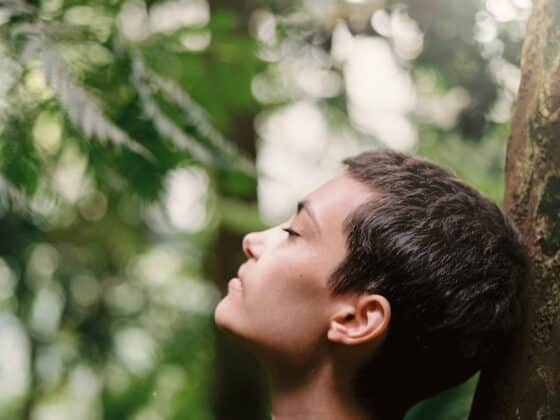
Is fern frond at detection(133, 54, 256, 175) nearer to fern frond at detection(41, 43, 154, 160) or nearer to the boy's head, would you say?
fern frond at detection(41, 43, 154, 160)

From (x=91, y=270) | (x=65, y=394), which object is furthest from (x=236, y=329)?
(x=65, y=394)

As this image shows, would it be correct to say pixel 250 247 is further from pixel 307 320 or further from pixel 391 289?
pixel 391 289

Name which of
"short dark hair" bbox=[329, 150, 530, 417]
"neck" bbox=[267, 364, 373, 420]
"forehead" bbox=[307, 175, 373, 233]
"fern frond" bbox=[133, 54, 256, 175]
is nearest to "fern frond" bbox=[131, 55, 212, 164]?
"fern frond" bbox=[133, 54, 256, 175]

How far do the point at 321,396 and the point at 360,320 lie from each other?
0.20m

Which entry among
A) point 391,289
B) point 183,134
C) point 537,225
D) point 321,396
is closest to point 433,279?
point 391,289

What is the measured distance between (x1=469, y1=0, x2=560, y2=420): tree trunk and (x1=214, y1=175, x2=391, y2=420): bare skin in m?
0.28

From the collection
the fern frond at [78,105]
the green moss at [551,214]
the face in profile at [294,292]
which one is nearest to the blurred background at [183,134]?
the fern frond at [78,105]

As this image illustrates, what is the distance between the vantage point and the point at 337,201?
171cm

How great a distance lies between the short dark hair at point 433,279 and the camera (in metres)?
1.58

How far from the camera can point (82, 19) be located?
7.50 ft

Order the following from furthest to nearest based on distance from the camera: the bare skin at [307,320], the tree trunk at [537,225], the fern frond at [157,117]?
1. the fern frond at [157,117]
2. the bare skin at [307,320]
3. the tree trunk at [537,225]

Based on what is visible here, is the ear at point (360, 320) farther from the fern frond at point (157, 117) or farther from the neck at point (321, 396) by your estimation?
the fern frond at point (157, 117)

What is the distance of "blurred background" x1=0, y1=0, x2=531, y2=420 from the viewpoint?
6.31 ft

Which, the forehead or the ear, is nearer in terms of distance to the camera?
the ear
